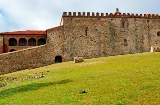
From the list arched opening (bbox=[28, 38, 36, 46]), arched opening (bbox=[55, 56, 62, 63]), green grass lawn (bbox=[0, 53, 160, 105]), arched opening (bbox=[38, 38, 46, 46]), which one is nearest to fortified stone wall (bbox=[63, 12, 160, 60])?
arched opening (bbox=[55, 56, 62, 63])

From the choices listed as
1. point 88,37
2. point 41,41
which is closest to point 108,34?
point 88,37

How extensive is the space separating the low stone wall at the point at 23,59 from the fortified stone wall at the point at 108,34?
4805 millimetres

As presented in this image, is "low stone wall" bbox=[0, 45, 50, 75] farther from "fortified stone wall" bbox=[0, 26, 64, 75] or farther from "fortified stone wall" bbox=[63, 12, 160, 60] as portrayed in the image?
"fortified stone wall" bbox=[63, 12, 160, 60]

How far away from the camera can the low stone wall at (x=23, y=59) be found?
49656 millimetres

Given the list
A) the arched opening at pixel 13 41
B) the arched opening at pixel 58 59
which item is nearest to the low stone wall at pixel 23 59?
the arched opening at pixel 58 59

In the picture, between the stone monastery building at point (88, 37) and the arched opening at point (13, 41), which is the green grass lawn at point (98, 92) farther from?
the arched opening at point (13, 41)

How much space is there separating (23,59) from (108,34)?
54.6ft

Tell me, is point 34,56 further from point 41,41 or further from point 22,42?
point 22,42

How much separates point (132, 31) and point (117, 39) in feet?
11.3

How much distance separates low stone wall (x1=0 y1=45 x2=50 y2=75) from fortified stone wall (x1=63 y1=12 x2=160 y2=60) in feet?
15.8

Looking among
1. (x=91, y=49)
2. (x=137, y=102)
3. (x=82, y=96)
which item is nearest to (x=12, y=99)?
(x=82, y=96)

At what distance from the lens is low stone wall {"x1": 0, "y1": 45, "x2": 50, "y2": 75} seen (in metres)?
49.7

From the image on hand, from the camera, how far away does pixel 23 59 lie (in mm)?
51562

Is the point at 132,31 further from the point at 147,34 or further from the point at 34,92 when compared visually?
the point at 34,92
